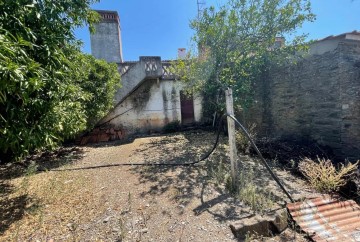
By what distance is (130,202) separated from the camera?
3.06 meters

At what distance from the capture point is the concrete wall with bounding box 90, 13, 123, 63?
10.8m

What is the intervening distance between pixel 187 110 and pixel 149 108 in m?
1.83

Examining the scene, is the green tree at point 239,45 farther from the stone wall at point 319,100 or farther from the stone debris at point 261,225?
the stone debris at point 261,225

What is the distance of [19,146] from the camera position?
8.43ft

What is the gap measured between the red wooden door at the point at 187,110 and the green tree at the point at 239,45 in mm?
2270

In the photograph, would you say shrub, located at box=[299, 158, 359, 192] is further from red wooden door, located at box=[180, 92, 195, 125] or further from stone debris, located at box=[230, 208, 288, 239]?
red wooden door, located at box=[180, 92, 195, 125]

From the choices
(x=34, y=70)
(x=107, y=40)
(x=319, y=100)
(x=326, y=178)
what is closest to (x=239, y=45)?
(x=319, y=100)

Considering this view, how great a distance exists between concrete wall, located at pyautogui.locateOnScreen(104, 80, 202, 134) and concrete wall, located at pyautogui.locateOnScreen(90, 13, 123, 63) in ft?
12.7

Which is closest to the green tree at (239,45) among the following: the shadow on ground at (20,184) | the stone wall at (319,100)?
the stone wall at (319,100)

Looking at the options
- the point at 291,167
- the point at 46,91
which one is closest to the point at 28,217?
the point at 46,91

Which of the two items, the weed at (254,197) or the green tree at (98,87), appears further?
the green tree at (98,87)

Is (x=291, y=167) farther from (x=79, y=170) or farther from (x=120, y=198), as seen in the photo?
(x=79, y=170)

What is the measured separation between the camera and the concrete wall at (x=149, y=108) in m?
8.70

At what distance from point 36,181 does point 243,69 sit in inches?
246
